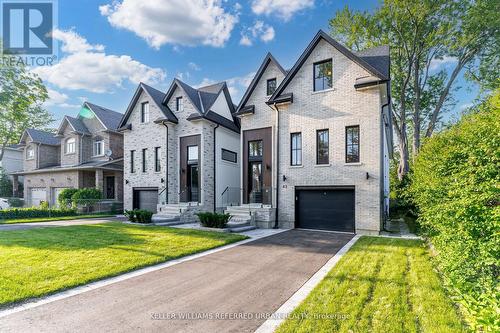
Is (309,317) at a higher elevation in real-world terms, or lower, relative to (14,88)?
lower

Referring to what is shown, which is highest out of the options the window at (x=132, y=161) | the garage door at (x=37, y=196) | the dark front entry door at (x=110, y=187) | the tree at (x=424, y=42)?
the tree at (x=424, y=42)

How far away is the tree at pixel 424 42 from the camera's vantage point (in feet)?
59.0

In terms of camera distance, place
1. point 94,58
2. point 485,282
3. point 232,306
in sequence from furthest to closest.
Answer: point 94,58 → point 232,306 → point 485,282

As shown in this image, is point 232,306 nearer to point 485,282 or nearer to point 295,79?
point 485,282

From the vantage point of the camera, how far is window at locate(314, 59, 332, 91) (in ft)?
41.6

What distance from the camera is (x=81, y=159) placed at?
23328mm

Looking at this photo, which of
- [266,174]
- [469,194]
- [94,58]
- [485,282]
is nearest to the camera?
[485,282]

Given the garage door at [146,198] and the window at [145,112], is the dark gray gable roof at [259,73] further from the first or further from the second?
the garage door at [146,198]

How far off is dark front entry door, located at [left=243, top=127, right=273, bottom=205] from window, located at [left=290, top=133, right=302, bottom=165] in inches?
54.2

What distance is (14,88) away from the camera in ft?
57.0

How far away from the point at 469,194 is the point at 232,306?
4081 mm

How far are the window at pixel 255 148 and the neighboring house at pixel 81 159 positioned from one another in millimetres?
12754

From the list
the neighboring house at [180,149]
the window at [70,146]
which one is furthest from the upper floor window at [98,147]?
the neighboring house at [180,149]

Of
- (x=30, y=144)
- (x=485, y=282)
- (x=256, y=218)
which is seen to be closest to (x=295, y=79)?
(x=256, y=218)
